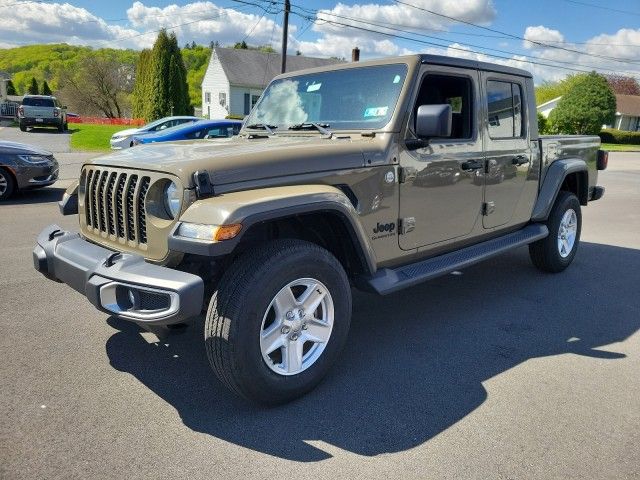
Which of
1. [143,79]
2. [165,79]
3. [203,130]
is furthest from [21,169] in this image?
[143,79]

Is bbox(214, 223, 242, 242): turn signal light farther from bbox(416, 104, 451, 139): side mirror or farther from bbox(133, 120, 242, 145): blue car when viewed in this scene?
bbox(133, 120, 242, 145): blue car

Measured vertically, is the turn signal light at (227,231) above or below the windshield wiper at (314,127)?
below

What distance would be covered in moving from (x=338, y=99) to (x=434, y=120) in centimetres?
86

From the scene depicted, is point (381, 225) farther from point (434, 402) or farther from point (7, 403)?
point (7, 403)

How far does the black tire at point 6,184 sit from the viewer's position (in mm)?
8938

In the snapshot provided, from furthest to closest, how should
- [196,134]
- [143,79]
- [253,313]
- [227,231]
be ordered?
[143,79] → [196,134] → [253,313] → [227,231]

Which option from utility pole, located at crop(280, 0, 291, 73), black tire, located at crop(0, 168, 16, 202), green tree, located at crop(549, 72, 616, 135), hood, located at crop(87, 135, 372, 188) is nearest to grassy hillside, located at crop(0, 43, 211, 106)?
utility pole, located at crop(280, 0, 291, 73)

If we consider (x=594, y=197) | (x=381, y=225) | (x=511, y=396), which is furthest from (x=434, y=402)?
(x=594, y=197)

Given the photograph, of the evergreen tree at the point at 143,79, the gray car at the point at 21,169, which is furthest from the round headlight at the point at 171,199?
the evergreen tree at the point at 143,79

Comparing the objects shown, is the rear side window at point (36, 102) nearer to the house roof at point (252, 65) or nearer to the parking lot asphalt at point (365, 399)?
the house roof at point (252, 65)

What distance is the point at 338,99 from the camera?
3.86 meters

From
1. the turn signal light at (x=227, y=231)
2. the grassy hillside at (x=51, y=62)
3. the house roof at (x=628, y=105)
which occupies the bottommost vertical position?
the turn signal light at (x=227, y=231)

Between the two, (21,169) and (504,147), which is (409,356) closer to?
(504,147)

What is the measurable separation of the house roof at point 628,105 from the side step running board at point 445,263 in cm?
7051
